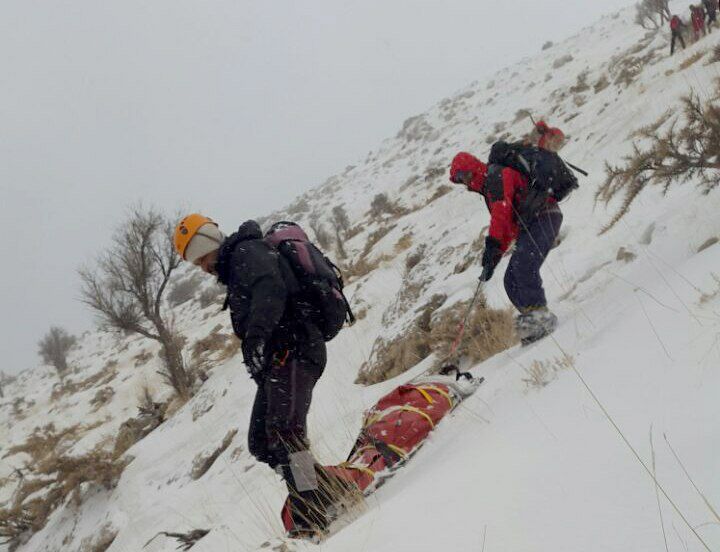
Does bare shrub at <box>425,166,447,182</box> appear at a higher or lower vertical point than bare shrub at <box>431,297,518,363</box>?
higher

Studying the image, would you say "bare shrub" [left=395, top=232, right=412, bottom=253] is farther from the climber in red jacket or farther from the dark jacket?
the dark jacket

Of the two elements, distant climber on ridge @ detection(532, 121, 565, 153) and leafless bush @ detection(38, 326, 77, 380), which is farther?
leafless bush @ detection(38, 326, 77, 380)

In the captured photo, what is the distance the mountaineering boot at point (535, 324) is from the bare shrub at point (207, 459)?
5291 millimetres

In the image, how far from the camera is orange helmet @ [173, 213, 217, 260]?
9.71 ft

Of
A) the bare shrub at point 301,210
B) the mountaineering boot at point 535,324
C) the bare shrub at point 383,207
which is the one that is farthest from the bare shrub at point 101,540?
the bare shrub at point 301,210

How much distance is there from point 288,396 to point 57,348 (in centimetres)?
3319

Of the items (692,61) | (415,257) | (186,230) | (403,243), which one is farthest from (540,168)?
(403,243)

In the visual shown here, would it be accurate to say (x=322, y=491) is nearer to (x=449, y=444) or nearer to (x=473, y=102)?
(x=449, y=444)

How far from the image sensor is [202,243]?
116 inches

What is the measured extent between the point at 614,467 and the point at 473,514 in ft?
1.30

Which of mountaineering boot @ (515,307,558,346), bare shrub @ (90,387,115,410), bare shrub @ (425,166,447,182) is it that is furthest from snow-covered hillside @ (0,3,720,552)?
bare shrub @ (425,166,447,182)

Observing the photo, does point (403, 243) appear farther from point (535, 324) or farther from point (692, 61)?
point (535, 324)

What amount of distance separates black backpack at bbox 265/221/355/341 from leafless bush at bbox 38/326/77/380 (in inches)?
1233

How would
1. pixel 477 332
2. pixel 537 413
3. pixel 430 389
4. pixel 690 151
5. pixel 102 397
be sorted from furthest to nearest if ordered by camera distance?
pixel 102 397
pixel 477 332
pixel 430 389
pixel 690 151
pixel 537 413
